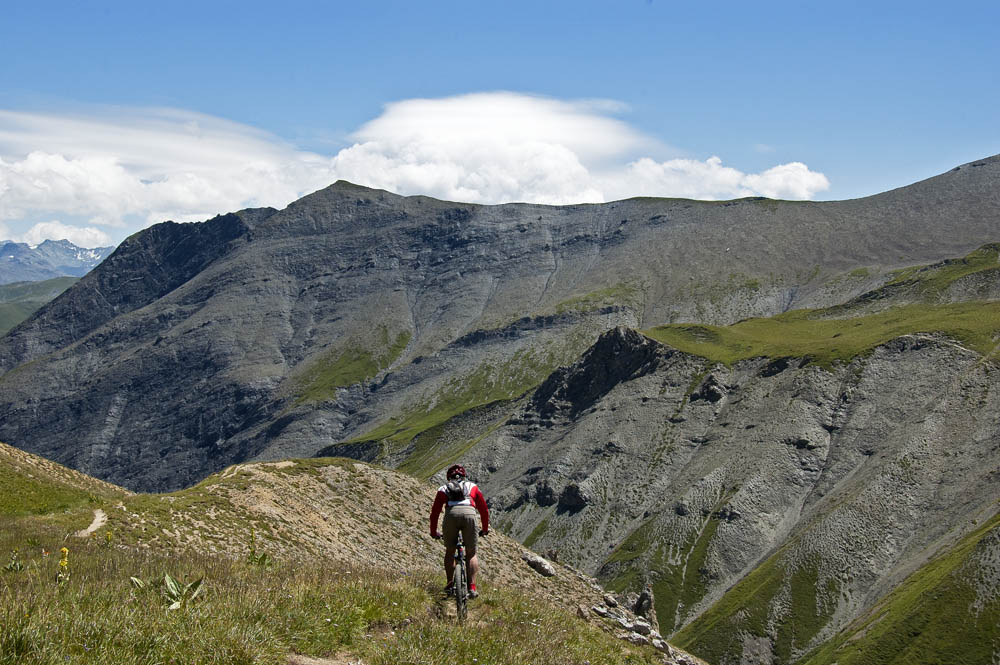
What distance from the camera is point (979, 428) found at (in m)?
167

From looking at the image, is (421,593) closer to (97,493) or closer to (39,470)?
(97,493)

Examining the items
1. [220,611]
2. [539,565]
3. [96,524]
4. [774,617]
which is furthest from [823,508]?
[220,611]

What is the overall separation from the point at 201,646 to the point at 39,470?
43.4 metres

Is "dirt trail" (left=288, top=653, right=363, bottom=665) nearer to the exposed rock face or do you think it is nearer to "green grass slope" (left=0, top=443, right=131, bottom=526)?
"green grass slope" (left=0, top=443, right=131, bottom=526)

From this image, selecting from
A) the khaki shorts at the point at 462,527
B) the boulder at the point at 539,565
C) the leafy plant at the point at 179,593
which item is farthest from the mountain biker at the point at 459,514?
the boulder at the point at 539,565

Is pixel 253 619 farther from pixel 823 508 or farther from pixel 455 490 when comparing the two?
pixel 823 508

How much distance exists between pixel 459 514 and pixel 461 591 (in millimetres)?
1866

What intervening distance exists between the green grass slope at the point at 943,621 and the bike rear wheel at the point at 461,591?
396 ft

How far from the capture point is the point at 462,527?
60.4 feet

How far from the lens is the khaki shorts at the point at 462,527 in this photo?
60.2 ft

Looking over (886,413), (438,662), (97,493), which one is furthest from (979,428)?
(438,662)

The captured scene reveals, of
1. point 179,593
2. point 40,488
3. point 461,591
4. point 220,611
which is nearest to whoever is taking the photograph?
point 220,611

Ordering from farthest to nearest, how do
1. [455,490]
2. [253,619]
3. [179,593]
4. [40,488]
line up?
[40,488]
[455,490]
[179,593]
[253,619]

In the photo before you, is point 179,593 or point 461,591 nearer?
point 179,593
